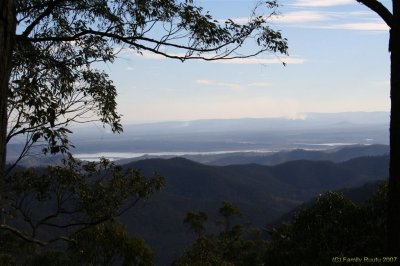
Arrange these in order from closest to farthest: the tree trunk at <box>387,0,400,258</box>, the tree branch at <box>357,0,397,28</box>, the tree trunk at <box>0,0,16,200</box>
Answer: the tree trunk at <box>0,0,16,200</box>
the tree trunk at <box>387,0,400,258</box>
the tree branch at <box>357,0,397,28</box>

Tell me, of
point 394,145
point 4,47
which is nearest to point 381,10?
point 394,145

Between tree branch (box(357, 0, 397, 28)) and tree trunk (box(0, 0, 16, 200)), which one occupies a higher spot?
tree branch (box(357, 0, 397, 28))

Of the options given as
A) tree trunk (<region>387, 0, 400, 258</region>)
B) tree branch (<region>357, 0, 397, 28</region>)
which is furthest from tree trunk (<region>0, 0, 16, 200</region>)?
tree branch (<region>357, 0, 397, 28</region>)

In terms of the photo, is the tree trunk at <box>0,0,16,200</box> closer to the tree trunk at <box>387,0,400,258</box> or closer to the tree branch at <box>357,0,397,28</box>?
the tree trunk at <box>387,0,400,258</box>

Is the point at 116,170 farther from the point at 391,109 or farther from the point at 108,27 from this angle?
the point at 391,109

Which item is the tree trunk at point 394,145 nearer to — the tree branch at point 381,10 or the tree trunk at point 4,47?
the tree branch at point 381,10

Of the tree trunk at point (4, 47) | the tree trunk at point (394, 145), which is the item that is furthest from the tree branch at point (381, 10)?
the tree trunk at point (4, 47)
